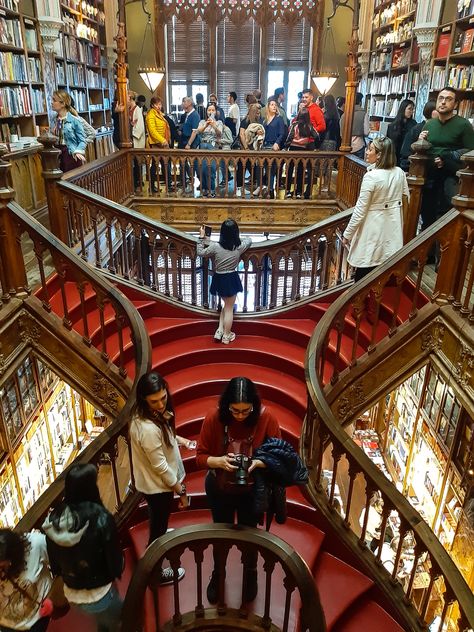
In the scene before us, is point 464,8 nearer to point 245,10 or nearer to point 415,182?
point 415,182

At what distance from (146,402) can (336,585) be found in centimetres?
184

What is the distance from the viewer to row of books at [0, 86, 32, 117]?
241 inches

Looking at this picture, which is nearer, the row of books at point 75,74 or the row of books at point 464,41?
the row of books at point 464,41

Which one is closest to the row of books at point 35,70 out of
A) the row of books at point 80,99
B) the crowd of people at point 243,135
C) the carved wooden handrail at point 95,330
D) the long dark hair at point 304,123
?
the crowd of people at point 243,135

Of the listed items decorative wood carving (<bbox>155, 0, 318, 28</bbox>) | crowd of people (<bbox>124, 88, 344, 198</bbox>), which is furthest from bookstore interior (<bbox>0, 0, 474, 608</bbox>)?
crowd of people (<bbox>124, 88, 344, 198</bbox>)

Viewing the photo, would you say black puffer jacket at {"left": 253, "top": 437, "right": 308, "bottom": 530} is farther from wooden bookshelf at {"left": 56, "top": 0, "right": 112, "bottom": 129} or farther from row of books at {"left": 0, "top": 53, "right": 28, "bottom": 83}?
wooden bookshelf at {"left": 56, "top": 0, "right": 112, "bottom": 129}

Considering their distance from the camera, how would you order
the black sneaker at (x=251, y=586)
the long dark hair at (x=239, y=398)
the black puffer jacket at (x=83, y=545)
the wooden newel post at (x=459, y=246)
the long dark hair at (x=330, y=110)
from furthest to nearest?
1. the long dark hair at (x=330, y=110)
2. the wooden newel post at (x=459, y=246)
3. the black sneaker at (x=251, y=586)
4. the long dark hair at (x=239, y=398)
5. the black puffer jacket at (x=83, y=545)

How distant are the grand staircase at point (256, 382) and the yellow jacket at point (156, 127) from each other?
11.0ft

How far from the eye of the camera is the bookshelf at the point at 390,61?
8.32 m

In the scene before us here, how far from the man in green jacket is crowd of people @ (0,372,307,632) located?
10.2 feet

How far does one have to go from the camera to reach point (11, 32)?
6328 millimetres

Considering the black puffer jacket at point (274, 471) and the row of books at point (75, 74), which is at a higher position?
the row of books at point (75, 74)

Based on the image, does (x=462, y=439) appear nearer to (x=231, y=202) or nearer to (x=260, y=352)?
(x=260, y=352)

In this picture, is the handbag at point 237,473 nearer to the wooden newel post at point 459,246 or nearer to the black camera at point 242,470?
the black camera at point 242,470
